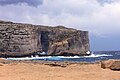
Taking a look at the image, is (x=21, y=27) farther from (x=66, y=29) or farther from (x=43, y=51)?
(x=66, y=29)

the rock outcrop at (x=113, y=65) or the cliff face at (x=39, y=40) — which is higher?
the cliff face at (x=39, y=40)

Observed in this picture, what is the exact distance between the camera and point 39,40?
164 meters

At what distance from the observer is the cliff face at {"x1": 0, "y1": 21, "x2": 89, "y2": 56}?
143500mm

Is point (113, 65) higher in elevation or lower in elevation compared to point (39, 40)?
lower

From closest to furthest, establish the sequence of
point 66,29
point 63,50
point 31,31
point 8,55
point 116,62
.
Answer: point 116,62, point 8,55, point 31,31, point 63,50, point 66,29

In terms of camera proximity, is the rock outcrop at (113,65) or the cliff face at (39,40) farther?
the cliff face at (39,40)

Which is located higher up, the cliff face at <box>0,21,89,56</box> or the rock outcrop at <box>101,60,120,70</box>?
the cliff face at <box>0,21,89,56</box>

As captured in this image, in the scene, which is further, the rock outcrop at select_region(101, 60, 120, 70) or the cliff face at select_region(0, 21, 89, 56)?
the cliff face at select_region(0, 21, 89, 56)

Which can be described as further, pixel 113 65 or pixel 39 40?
pixel 39 40

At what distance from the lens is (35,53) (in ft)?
493

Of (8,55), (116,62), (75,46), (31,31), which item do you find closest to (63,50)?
(75,46)

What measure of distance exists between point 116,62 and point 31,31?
4828 inches

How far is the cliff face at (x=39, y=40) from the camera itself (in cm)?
14350

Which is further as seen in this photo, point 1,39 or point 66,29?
point 66,29
